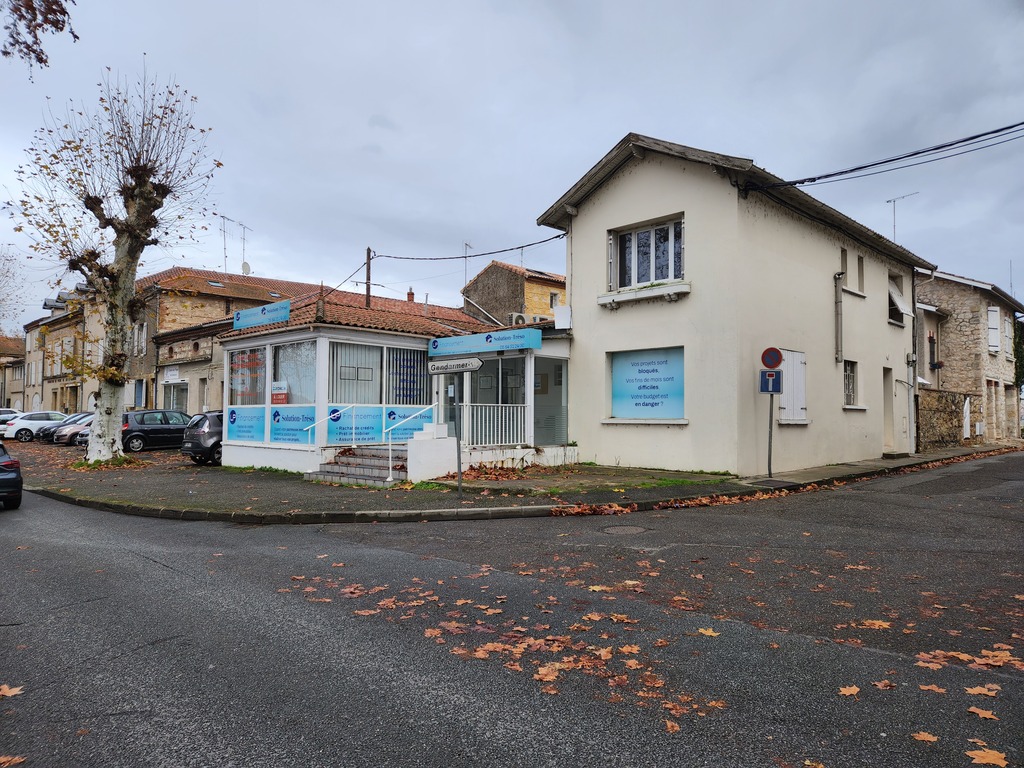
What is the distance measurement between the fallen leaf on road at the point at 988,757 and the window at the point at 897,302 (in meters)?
19.4

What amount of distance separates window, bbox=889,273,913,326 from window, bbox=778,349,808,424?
625 cm

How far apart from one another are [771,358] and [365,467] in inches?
339

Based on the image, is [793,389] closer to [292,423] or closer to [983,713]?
[292,423]

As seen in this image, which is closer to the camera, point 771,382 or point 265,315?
point 771,382

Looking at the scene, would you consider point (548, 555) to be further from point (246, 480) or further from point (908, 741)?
point (246, 480)

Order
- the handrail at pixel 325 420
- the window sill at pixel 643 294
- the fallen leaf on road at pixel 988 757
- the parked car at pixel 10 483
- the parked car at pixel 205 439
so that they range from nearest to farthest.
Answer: the fallen leaf on road at pixel 988 757, the parked car at pixel 10 483, the window sill at pixel 643 294, the handrail at pixel 325 420, the parked car at pixel 205 439

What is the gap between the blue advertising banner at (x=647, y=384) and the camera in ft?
48.8

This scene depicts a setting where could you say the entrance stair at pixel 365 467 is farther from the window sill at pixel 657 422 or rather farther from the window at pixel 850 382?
the window at pixel 850 382

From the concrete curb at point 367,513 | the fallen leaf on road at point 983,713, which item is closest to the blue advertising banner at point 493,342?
the concrete curb at point 367,513

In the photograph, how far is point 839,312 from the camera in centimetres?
1714

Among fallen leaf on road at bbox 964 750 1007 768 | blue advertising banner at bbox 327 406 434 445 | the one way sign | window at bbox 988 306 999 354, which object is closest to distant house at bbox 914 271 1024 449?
window at bbox 988 306 999 354

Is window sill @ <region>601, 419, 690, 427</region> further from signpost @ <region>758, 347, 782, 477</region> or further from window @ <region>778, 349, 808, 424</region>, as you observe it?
window @ <region>778, 349, 808, 424</region>

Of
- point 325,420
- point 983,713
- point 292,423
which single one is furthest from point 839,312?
point 983,713

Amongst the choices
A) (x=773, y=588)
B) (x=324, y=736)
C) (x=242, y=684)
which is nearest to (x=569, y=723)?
(x=324, y=736)
